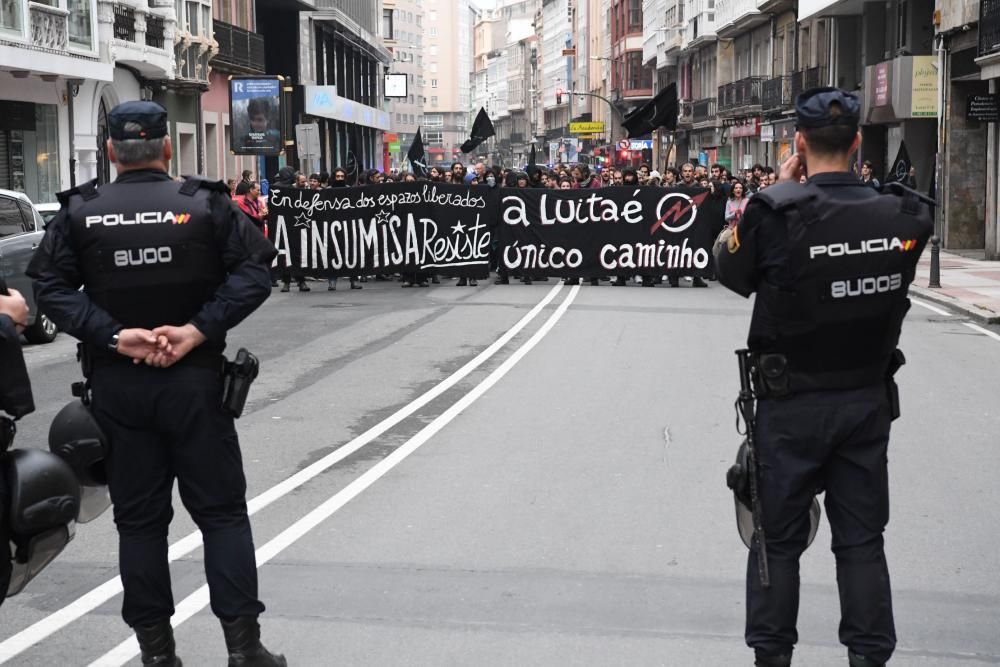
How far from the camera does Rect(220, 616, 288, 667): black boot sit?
491 centimetres

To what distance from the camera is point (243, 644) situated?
16.1 feet

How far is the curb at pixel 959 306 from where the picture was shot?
1842 centimetres

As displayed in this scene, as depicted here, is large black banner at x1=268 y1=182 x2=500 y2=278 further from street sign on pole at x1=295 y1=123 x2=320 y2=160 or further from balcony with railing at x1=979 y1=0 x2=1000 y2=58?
street sign on pole at x1=295 y1=123 x2=320 y2=160

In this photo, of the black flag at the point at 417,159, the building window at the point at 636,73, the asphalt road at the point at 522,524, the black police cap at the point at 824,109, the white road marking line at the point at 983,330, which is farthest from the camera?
the building window at the point at 636,73

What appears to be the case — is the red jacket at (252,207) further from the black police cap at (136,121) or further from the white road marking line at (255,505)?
the black police cap at (136,121)

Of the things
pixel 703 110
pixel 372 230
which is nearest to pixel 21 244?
pixel 372 230

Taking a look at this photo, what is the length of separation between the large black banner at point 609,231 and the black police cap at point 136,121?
1927cm

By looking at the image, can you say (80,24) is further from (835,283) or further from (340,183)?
(835,283)

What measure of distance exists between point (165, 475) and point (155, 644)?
1.83ft

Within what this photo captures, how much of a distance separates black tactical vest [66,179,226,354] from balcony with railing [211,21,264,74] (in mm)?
39007

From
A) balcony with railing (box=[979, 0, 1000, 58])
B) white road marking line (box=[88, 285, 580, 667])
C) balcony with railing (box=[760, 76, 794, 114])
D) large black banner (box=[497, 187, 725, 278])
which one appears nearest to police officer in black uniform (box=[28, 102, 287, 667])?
white road marking line (box=[88, 285, 580, 667])

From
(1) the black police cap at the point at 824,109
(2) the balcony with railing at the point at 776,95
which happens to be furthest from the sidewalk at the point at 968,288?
(2) the balcony with railing at the point at 776,95

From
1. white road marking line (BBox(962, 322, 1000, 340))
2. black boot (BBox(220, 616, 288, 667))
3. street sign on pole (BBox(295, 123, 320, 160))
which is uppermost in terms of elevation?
street sign on pole (BBox(295, 123, 320, 160))

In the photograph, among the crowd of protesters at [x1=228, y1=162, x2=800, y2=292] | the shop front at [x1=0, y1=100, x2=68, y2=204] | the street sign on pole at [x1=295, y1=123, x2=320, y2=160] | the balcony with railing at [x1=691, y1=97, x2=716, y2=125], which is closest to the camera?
the crowd of protesters at [x1=228, y1=162, x2=800, y2=292]
